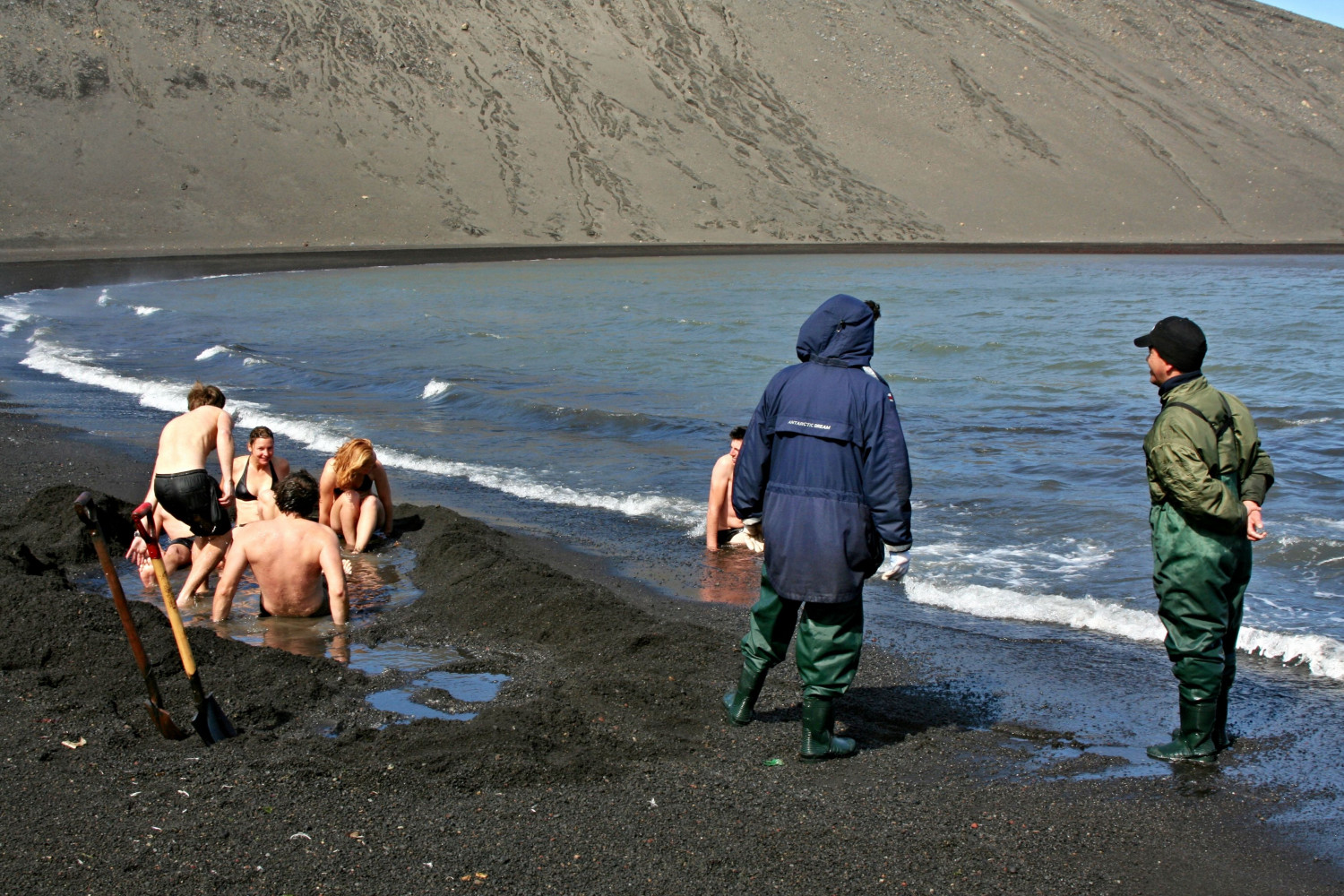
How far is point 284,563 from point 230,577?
0.98 ft

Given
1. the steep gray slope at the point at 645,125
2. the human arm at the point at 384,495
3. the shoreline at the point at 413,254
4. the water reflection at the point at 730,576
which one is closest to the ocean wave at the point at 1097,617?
the water reflection at the point at 730,576

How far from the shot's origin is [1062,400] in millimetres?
16797

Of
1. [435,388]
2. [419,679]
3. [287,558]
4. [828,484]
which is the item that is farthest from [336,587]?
[435,388]

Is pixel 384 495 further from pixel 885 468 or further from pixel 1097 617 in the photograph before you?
pixel 885 468

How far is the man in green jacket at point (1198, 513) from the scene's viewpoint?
4.25 meters

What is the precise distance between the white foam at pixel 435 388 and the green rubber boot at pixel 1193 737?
45.0ft

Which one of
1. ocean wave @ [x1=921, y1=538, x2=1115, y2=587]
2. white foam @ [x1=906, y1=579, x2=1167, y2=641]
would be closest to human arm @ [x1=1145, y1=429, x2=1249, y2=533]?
white foam @ [x1=906, y1=579, x2=1167, y2=641]

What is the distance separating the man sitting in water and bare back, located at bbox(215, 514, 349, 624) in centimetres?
282

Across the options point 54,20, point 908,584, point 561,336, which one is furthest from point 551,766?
point 54,20

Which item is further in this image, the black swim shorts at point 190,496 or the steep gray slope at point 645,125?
the steep gray slope at point 645,125

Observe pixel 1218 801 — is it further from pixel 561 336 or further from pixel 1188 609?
pixel 561 336

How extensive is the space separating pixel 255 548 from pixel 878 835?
4042 mm

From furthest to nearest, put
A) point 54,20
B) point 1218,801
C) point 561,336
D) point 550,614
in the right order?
point 54,20
point 561,336
point 550,614
point 1218,801

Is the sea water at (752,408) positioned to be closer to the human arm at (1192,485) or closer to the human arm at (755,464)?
the human arm at (1192,485)
